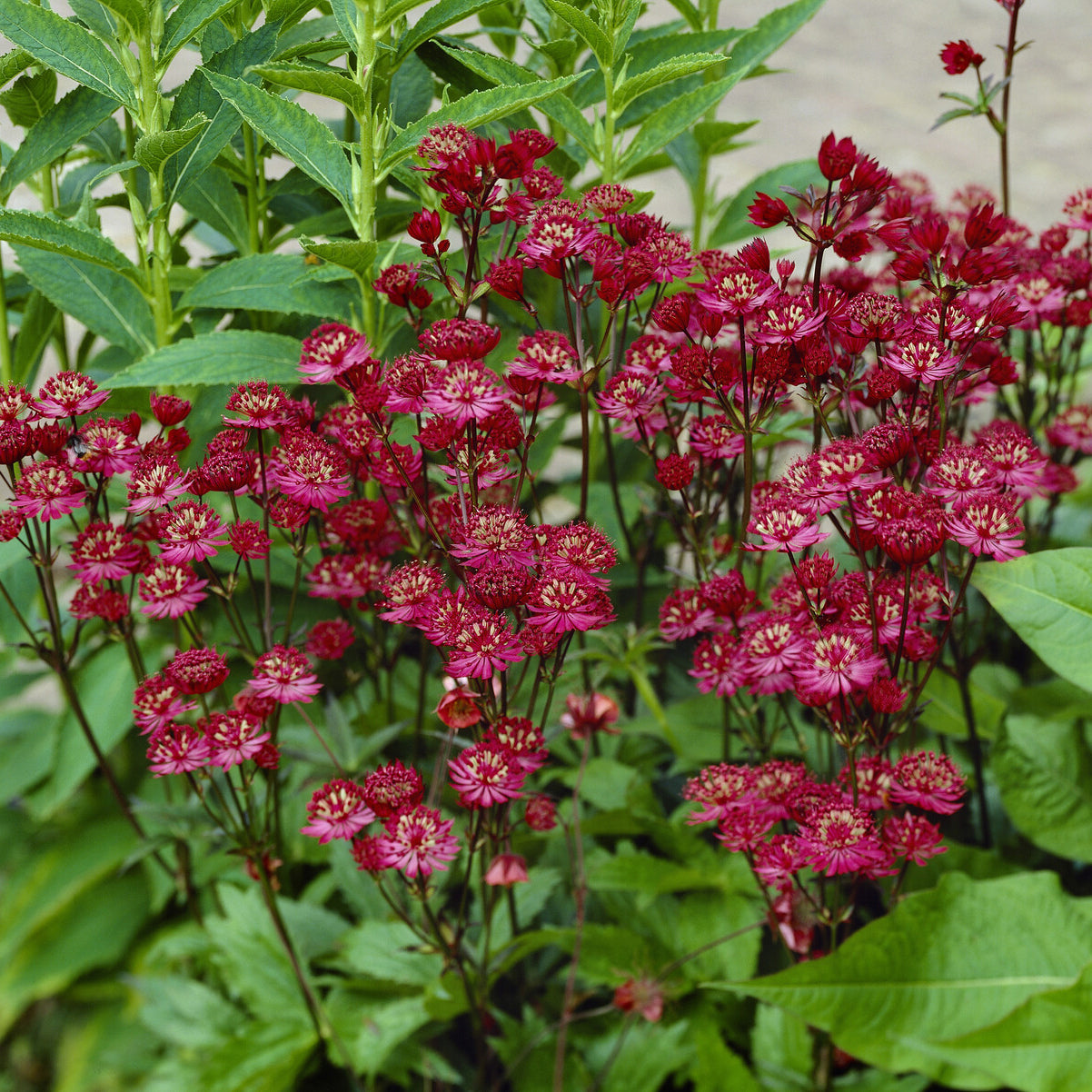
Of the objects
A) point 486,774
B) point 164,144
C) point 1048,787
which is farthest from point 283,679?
point 1048,787

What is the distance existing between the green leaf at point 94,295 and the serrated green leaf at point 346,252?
0.82 feet

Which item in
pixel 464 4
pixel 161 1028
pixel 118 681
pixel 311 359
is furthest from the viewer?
pixel 118 681

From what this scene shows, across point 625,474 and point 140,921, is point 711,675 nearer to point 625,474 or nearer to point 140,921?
point 625,474

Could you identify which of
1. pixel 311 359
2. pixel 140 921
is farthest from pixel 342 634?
pixel 140 921

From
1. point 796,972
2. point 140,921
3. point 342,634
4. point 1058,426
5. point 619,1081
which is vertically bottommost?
point 140,921

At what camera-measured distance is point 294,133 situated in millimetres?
783

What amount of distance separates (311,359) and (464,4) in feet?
1.05

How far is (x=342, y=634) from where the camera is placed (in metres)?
0.86

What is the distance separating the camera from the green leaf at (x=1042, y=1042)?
0.67 metres

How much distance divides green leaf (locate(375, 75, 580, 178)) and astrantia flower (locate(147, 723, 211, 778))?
0.42 metres

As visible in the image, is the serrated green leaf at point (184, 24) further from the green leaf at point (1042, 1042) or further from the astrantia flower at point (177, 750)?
the green leaf at point (1042, 1042)

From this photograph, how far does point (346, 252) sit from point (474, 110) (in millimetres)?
131

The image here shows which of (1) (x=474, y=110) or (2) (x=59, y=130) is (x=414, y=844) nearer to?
(1) (x=474, y=110)

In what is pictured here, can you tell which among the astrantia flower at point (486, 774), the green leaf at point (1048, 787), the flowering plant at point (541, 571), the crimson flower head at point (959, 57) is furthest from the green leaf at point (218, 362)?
the green leaf at point (1048, 787)
